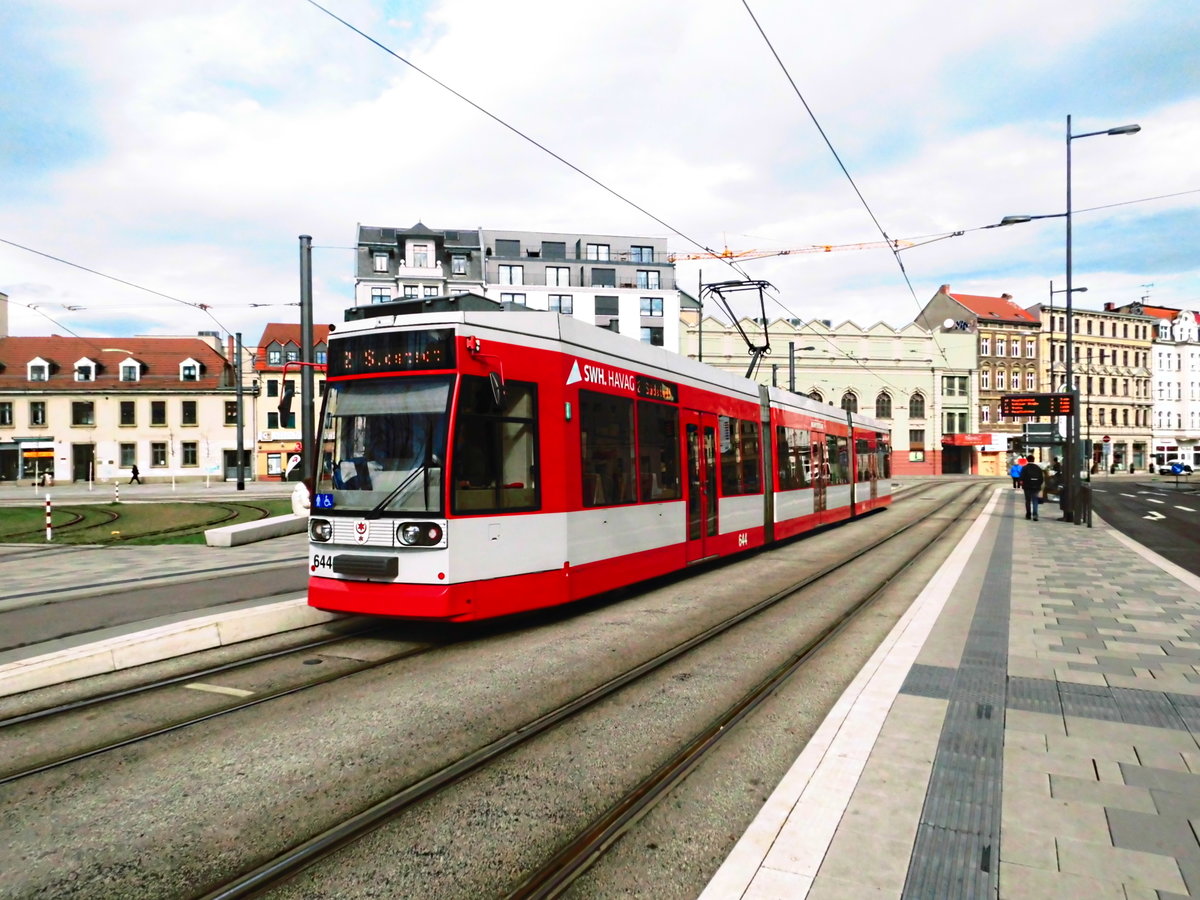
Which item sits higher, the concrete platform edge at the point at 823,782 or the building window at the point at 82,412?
the building window at the point at 82,412

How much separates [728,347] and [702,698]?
6298 cm

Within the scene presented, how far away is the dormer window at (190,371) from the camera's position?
5822 cm

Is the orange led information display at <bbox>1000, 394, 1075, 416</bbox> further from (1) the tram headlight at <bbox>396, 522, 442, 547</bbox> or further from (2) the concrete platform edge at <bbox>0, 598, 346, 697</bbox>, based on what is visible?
(2) the concrete platform edge at <bbox>0, 598, 346, 697</bbox>

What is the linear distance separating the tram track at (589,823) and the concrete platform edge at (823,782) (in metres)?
Result: 0.54

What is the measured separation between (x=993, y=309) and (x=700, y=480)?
80.2m

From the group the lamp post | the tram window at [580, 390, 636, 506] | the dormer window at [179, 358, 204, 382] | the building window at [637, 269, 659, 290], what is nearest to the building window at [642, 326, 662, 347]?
the building window at [637, 269, 659, 290]

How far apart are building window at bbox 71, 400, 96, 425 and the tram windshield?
58.7 meters

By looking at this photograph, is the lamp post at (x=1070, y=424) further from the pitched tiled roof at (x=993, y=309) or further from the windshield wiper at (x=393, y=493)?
the pitched tiled roof at (x=993, y=309)

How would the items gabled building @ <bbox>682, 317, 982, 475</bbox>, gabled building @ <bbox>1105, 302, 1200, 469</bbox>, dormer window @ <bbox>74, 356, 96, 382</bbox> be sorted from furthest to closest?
1. gabled building @ <bbox>1105, 302, 1200, 469</bbox>
2. gabled building @ <bbox>682, 317, 982, 475</bbox>
3. dormer window @ <bbox>74, 356, 96, 382</bbox>

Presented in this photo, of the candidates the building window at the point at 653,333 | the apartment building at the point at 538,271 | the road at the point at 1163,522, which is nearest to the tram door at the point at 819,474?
the road at the point at 1163,522

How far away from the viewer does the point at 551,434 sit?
7.90 meters

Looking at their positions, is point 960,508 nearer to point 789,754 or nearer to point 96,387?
point 789,754

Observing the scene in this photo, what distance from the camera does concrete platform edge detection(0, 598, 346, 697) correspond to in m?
6.06

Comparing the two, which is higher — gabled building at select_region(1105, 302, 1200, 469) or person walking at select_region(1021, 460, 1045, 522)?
gabled building at select_region(1105, 302, 1200, 469)
